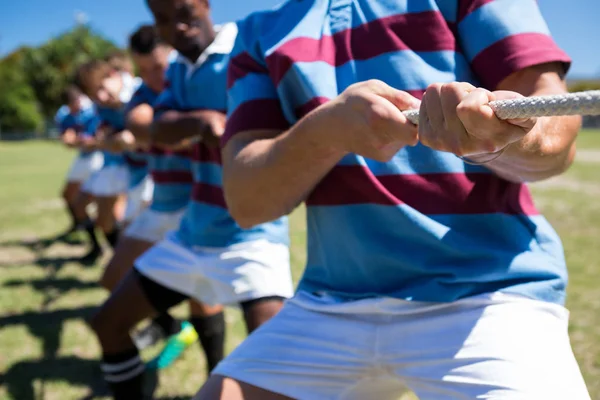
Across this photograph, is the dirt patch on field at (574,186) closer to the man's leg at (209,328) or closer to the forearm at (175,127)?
the man's leg at (209,328)

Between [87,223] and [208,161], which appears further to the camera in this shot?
[87,223]

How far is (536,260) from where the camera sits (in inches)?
53.1

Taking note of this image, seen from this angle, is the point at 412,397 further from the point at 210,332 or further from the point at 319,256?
the point at 319,256

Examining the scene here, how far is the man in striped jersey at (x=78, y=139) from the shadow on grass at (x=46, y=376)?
3.45 meters

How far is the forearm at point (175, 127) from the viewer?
8.57 feet

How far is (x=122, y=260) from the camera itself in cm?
330

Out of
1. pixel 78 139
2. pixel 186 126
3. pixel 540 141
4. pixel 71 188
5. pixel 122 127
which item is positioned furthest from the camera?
pixel 71 188

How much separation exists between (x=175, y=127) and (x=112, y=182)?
3682 mm

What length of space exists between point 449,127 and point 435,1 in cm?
60

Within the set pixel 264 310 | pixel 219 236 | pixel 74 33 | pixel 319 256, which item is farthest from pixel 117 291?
pixel 74 33

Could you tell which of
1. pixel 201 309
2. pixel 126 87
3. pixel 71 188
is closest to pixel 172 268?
pixel 201 309

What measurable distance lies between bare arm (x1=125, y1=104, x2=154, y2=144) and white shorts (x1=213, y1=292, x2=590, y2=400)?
1.80 meters

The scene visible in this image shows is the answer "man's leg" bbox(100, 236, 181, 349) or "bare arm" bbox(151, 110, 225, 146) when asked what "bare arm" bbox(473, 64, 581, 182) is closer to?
"bare arm" bbox(151, 110, 225, 146)

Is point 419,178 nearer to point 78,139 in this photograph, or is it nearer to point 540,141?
point 540,141
